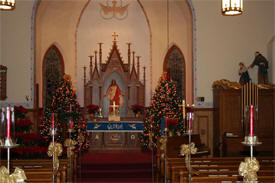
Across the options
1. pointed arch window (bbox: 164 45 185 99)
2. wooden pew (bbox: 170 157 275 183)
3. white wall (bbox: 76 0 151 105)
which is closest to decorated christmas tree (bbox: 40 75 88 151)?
white wall (bbox: 76 0 151 105)

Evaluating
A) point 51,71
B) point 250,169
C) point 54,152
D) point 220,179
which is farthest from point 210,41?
point 250,169

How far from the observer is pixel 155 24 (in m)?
17.3

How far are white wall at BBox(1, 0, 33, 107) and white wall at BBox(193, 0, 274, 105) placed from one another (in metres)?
5.59

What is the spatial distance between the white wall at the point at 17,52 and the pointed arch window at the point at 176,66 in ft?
18.9

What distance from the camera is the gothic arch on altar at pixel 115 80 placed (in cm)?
1662

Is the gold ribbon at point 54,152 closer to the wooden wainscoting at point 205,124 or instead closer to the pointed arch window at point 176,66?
the wooden wainscoting at point 205,124

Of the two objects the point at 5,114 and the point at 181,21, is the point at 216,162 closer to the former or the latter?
the point at 5,114

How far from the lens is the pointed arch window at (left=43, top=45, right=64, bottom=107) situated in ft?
54.5

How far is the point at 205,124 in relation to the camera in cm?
1389

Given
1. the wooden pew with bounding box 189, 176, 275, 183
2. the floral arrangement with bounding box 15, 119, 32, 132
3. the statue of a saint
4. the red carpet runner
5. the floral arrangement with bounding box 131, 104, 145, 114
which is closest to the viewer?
the wooden pew with bounding box 189, 176, 275, 183

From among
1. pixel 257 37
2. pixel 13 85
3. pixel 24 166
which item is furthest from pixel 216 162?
pixel 13 85

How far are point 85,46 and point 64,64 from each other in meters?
1.12

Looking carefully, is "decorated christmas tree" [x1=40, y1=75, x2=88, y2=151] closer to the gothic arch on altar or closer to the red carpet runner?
the red carpet runner

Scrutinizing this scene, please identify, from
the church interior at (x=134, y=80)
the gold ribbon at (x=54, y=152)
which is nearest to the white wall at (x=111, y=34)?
the church interior at (x=134, y=80)
